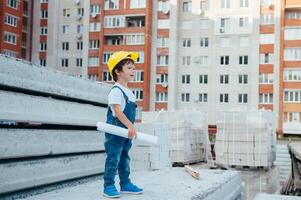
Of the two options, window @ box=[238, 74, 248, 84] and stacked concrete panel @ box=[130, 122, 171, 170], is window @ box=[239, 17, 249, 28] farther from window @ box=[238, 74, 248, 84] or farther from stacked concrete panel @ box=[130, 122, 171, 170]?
stacked concrete panel @ box=[130, 122, 171, 170]

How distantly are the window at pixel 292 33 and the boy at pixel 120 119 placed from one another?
3750cm

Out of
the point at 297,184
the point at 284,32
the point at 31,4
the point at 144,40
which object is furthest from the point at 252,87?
the point at 297,184

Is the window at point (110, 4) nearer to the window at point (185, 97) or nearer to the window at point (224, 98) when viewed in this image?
the window at point (185, 97)

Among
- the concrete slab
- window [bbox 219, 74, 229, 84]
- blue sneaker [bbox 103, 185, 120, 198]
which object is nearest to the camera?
blue sneaker [bbox 103, 185, 120, 198]

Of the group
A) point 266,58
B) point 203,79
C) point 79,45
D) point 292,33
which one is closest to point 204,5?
point 203,79

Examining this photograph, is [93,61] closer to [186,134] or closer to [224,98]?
[224,98]

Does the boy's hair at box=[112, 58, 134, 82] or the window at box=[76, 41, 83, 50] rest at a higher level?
the window at box=[76, 41, 83, 50]

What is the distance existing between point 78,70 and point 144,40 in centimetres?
786

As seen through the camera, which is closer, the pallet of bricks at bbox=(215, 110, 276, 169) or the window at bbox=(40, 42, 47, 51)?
the pallet of bricks at bbox=(215, 110, 276, 169)

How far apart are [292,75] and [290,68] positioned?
24.7 inches

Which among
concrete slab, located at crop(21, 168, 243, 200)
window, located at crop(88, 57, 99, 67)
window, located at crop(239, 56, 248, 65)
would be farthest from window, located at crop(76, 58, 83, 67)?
concrete slab, located at crop(21, 168, 243, 200)

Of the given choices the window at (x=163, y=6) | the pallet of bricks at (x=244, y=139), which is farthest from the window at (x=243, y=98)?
the pallet of bricks at (x=244, y=139)

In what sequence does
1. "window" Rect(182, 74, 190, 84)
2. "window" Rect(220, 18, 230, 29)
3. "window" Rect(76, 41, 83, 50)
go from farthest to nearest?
→ "window" Rect(76, 41, 83, 50) < "window" Rect(182, 74, 190, 84) < "window" Rect(220, 18, 230, 29)

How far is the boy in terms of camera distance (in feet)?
11.8
